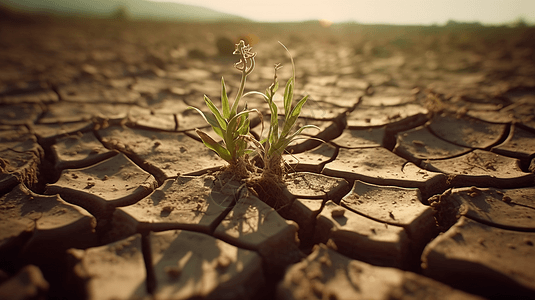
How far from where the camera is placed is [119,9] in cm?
1091

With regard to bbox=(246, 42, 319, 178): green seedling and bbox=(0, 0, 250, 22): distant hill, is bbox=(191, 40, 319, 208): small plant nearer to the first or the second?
bbox=(246, 42, 319, 178): green seedling

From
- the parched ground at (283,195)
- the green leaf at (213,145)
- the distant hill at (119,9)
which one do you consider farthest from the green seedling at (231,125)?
the distant hill at (119,9)

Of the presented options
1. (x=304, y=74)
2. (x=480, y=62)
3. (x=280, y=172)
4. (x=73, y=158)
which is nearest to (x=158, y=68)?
(x=304, y=74)

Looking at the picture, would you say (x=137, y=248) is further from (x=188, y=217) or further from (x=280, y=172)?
(x=280, y=172)

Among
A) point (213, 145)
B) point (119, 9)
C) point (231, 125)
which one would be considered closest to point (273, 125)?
point (231, 125)

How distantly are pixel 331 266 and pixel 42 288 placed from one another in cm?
84

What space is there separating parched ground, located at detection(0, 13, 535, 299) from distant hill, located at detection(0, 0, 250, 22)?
10540 mm

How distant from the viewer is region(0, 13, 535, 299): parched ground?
0.96 metres

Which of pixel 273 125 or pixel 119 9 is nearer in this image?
pixel 273 125

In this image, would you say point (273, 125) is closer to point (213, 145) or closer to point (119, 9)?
point (213, 145)

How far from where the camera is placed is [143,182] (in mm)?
1472

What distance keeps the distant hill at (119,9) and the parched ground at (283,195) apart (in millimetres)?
10540

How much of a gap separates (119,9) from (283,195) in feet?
39.5

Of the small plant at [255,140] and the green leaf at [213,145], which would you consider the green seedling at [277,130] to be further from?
the green leaf at [213,145]
